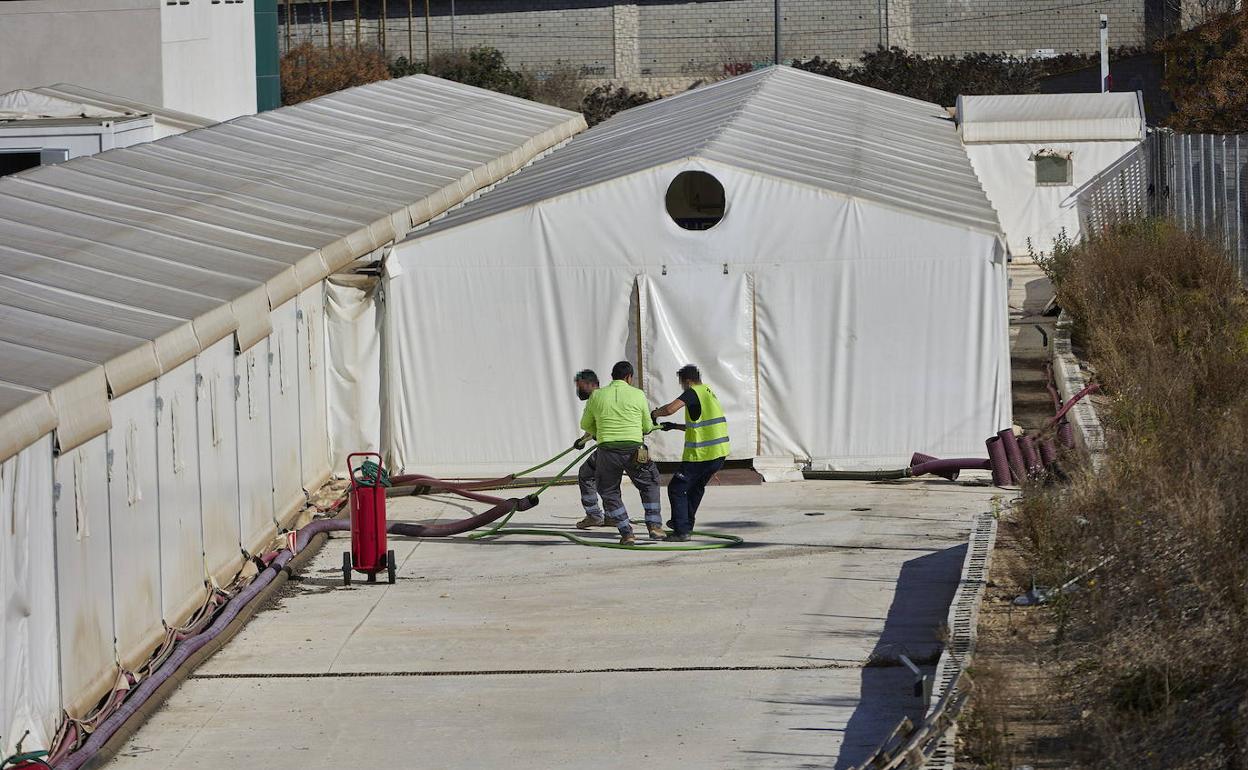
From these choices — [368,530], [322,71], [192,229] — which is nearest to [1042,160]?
[192,229]

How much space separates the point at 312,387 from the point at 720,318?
4.02 m

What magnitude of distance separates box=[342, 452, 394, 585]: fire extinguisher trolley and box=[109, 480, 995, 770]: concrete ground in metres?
0.20

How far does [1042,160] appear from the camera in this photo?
2672 centimetres

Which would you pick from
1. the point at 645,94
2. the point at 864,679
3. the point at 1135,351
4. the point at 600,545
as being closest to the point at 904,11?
the point at 645,94

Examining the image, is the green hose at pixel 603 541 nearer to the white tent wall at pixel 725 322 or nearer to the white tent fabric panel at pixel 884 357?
the white tent wall at pixel 725 322

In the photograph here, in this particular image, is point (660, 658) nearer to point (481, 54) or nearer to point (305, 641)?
point (305, 641)

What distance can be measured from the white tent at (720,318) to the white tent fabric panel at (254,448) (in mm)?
2692

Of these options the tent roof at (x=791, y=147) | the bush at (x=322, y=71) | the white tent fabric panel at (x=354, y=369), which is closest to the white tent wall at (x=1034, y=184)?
the tent roof at (x=791, y=147)

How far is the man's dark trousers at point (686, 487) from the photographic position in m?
14.3

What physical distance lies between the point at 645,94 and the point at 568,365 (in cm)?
3649

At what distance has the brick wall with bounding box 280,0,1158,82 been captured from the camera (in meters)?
56.9

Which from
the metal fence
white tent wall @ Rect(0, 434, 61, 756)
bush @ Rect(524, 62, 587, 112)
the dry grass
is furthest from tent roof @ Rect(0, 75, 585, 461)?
bush @ Rect(524, 62, 587, 112)

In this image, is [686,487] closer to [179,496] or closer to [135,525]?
[179,496]

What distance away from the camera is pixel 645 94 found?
2068 inches
